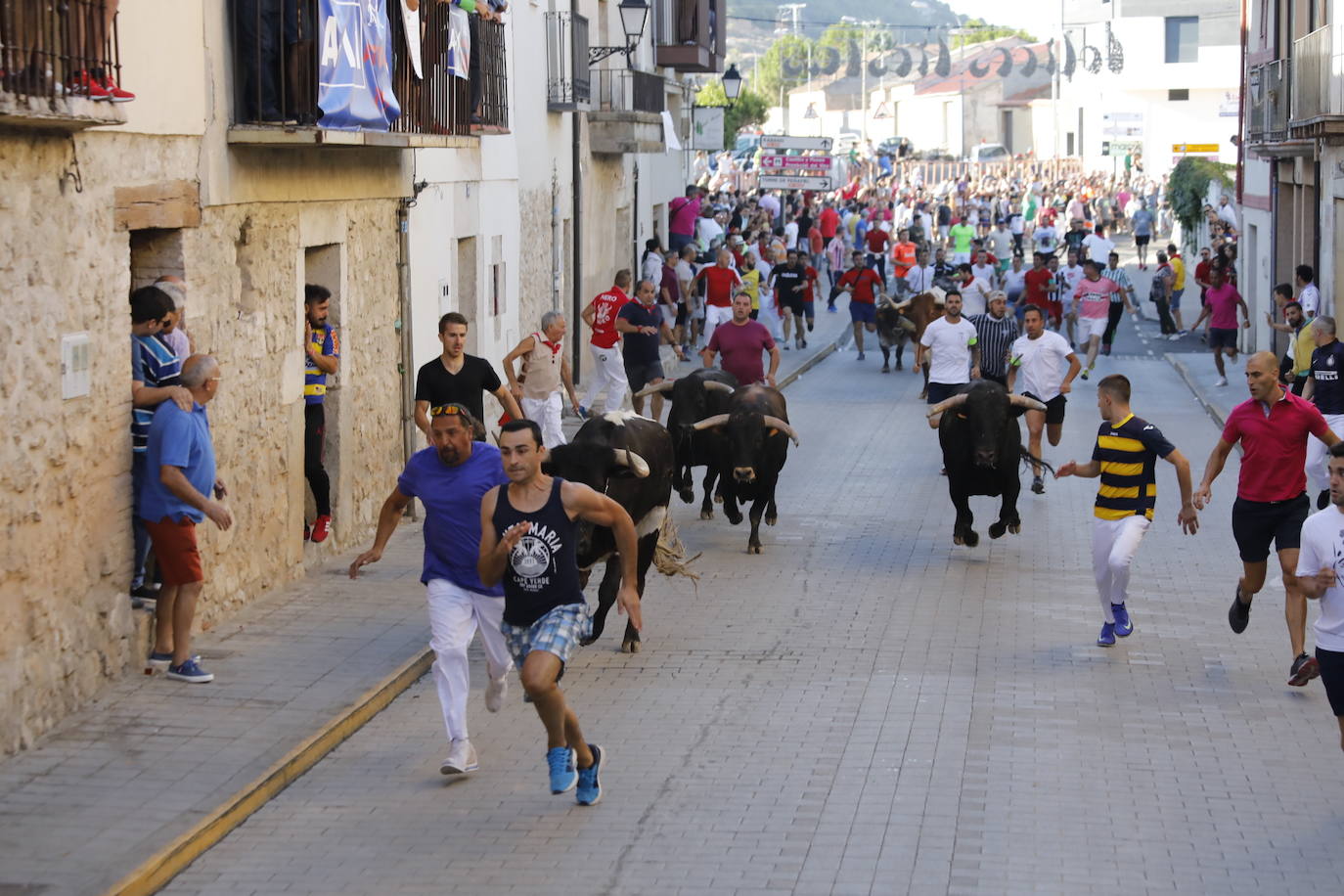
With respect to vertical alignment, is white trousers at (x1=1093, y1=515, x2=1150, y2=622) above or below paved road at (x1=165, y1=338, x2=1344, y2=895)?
above

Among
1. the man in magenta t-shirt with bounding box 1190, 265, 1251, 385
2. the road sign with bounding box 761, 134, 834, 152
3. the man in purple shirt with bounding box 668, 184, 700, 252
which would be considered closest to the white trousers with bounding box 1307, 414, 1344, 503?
the man in magenta t-shirt with bounding box 1190, 265, 1251, 385

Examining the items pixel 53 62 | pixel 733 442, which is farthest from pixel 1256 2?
pixel 53 62

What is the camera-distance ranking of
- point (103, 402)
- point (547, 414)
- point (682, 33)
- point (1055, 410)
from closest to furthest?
point (103, 402) < point (547, 414) < point (1055, 410) < point (682, 33)

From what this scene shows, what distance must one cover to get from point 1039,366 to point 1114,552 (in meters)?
6.80

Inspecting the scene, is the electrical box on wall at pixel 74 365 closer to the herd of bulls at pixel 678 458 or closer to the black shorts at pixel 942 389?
the herd of bulls at pixel 678 458

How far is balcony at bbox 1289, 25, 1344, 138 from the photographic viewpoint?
23.3m

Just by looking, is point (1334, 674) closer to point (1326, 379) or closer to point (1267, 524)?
point (1267, 524)

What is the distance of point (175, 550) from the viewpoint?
10.2m

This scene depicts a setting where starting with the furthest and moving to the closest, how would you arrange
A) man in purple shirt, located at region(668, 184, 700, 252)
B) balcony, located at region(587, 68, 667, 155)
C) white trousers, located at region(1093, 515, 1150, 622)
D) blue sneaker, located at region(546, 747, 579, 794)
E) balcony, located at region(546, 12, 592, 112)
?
man in purple shirt, located at region(668, 184, 700, 252) → balcony, located at region(587, 68, 667, 155) → balcony, located at region(546, 12, 592, 112) → white trousers, located at region(1093, 515, 1150, 622) → blue sneaker, located at region(546, 747, 579, 794)

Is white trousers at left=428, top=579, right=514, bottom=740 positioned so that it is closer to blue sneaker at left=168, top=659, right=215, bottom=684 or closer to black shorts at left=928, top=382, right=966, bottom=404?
blue sneaker at left=168, top=659, right=215, bottom=684

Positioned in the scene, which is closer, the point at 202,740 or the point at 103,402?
the point at 202,740

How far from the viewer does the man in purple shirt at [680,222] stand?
40.7 meters

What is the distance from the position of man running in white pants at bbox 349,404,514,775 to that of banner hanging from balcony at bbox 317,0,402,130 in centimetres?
424

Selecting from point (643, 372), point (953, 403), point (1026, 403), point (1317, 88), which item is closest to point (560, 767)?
point (953, 403)
